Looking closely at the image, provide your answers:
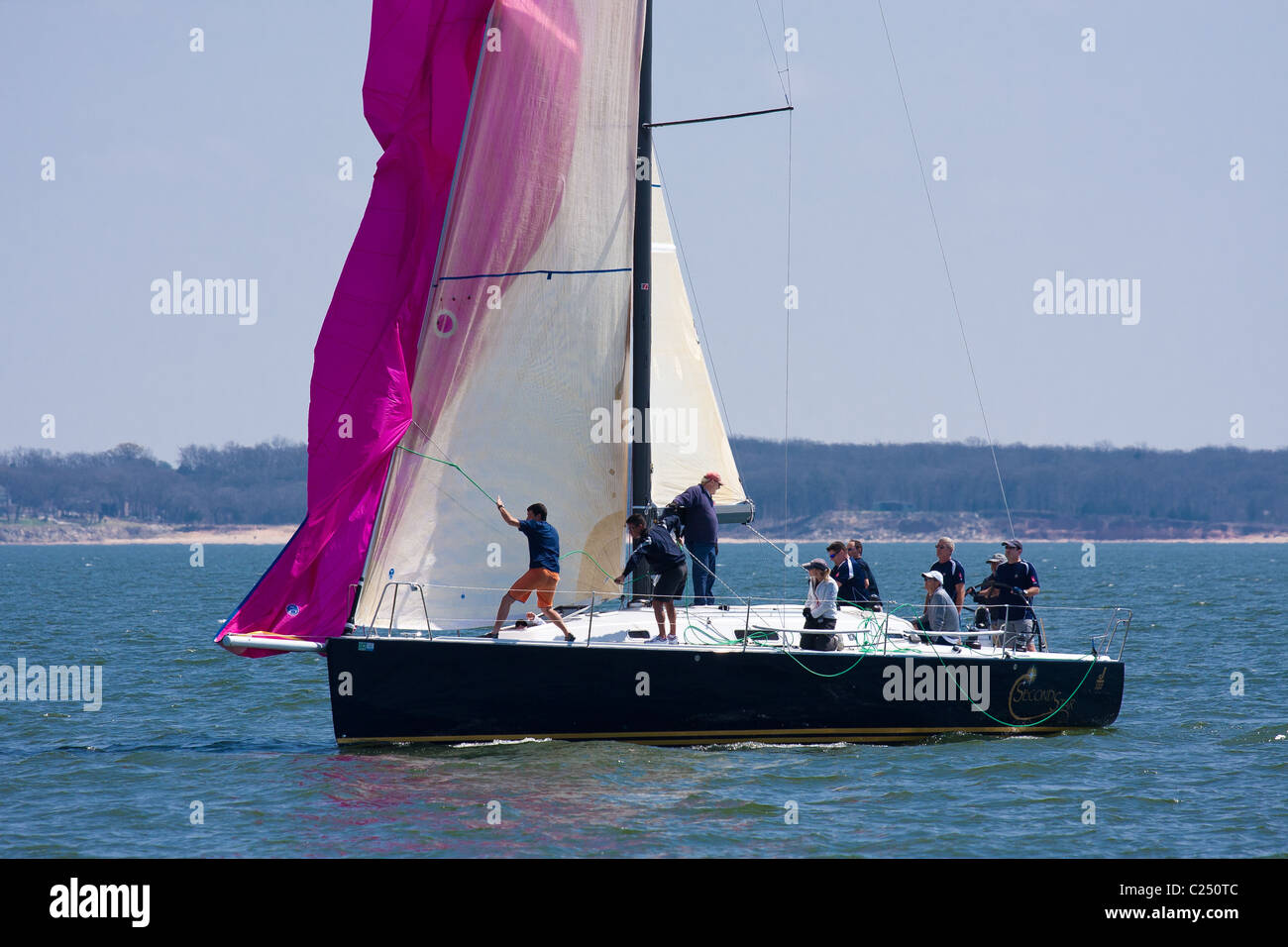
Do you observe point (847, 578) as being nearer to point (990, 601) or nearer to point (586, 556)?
point (990, 601)

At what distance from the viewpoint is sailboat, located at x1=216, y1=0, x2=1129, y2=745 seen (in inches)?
529

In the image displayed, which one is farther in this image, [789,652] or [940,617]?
[940,617]

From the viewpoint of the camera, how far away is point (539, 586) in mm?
13812

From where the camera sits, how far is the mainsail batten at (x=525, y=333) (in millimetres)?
14359

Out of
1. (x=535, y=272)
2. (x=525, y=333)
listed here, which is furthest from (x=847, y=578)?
(x=535, y=272)

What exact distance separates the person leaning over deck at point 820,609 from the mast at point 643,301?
2090mm

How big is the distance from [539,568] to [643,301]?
3.26m

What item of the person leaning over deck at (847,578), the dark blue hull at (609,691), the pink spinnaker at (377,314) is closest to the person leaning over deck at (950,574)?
the person leaning over deck at (847,578)

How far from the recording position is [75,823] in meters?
12.0
